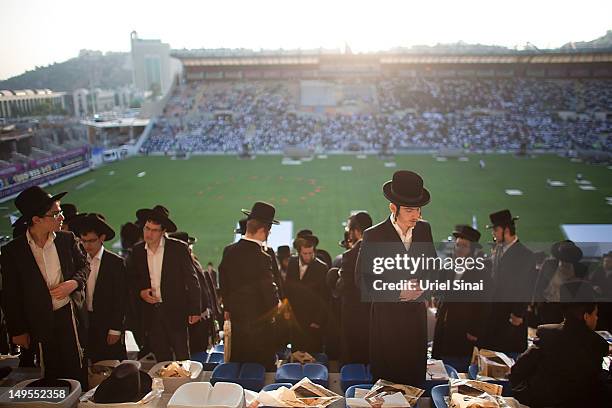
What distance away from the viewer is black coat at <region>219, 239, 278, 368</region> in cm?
397

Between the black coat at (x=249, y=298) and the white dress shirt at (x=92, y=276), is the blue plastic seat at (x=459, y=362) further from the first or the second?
the white dress shirt at (x=92, y=276)

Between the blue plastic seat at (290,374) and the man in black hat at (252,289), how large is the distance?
50 cm

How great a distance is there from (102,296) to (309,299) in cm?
199

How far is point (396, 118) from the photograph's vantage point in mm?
38906

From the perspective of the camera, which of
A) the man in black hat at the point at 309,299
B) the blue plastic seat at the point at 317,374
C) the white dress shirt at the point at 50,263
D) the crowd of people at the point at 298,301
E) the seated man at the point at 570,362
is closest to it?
the seated man at the point at 570,362

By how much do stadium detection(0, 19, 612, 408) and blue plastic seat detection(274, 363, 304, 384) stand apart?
0.02 m

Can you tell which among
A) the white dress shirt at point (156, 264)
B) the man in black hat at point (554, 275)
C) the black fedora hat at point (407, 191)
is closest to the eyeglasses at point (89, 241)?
the white dress shirt at point (156, 264)

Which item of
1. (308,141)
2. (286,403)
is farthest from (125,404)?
(308,141)

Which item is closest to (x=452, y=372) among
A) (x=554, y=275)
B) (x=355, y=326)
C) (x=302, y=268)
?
(x=355, y=326)

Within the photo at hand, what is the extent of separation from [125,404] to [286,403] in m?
0.93

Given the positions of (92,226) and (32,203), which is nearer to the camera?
(32,203)

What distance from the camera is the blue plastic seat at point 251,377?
11.3ft

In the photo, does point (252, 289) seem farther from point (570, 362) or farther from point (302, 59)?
point (302, 59)

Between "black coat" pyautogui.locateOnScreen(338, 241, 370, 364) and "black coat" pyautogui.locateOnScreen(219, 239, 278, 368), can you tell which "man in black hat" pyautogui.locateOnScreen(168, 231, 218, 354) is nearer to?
"black coat" pyautogui.locateOnScreen(219, 239, 278, 368)
